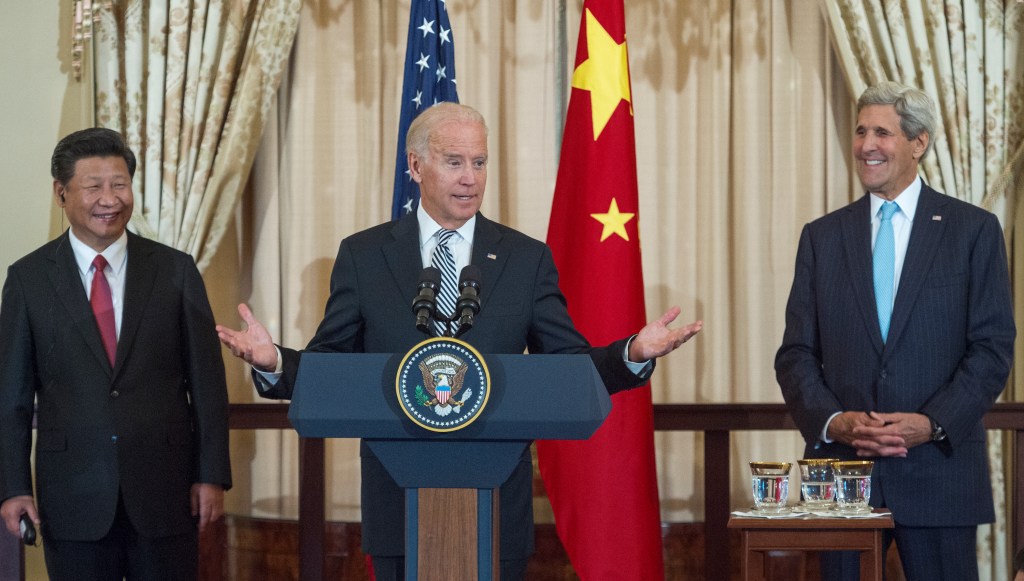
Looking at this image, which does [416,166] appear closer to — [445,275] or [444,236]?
[444,236]

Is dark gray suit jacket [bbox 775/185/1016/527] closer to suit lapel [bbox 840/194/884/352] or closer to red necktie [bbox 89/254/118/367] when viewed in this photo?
suit lapel [bbox 840/194/884/352]

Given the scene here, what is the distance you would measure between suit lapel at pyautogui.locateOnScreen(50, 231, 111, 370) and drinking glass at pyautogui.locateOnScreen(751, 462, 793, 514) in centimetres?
177

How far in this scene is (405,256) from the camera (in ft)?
9.12

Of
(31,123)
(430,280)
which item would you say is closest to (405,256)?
(430,280)

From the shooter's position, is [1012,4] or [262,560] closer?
[1012,4]

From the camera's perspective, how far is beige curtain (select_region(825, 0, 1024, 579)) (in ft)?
14.5

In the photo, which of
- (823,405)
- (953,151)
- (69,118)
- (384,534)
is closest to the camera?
(384,534)

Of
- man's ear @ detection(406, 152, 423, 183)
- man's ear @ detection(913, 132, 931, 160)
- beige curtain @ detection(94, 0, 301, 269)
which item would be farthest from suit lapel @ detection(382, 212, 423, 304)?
beige curtain @ detection(94, 0, 301, 269)

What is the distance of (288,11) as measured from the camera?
466 centimetres

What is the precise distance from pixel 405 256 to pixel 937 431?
4.83 ft

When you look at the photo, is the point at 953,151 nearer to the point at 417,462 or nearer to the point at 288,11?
the point at 288,11

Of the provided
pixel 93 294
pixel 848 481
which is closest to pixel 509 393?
pixel 848 481

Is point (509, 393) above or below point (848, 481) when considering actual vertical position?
above

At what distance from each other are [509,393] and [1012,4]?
331cm
